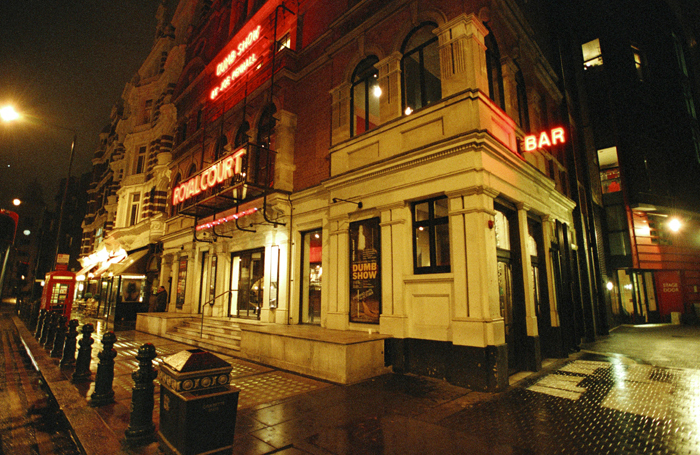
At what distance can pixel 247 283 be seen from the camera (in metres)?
13.7

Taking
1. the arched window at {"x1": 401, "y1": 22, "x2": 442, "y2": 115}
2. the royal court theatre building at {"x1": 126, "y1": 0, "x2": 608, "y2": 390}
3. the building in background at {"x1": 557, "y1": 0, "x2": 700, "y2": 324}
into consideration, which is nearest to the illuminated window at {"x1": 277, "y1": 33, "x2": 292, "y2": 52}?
the royal court theatre building at {"x1": 126, "y1": 0, "x2": 608, "y2": 390}

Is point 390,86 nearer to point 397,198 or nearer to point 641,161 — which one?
point 397,198

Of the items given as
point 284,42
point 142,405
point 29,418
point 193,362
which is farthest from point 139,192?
point 193,362

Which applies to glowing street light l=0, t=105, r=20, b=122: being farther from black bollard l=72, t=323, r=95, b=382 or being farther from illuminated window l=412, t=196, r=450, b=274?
illuminated window l=412, t=196, r=450, b=274

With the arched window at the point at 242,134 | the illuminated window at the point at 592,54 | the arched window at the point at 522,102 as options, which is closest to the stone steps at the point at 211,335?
the arched window at the point at 242,134

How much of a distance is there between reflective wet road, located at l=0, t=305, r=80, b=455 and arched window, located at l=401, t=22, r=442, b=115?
9182 millimetres

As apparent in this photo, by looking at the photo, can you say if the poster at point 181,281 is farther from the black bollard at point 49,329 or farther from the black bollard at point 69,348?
the black bollard at point 69,348

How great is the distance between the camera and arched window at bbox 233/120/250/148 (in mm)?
14711

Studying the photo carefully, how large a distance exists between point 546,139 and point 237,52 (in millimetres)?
14062

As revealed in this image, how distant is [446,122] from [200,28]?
2123cm

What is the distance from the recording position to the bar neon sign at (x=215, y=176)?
1193cm

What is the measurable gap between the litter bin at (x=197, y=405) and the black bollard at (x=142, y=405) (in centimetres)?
53

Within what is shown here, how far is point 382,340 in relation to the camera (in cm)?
786

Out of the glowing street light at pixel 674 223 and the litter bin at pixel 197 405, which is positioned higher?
the glowing street light at pixel 674 223
